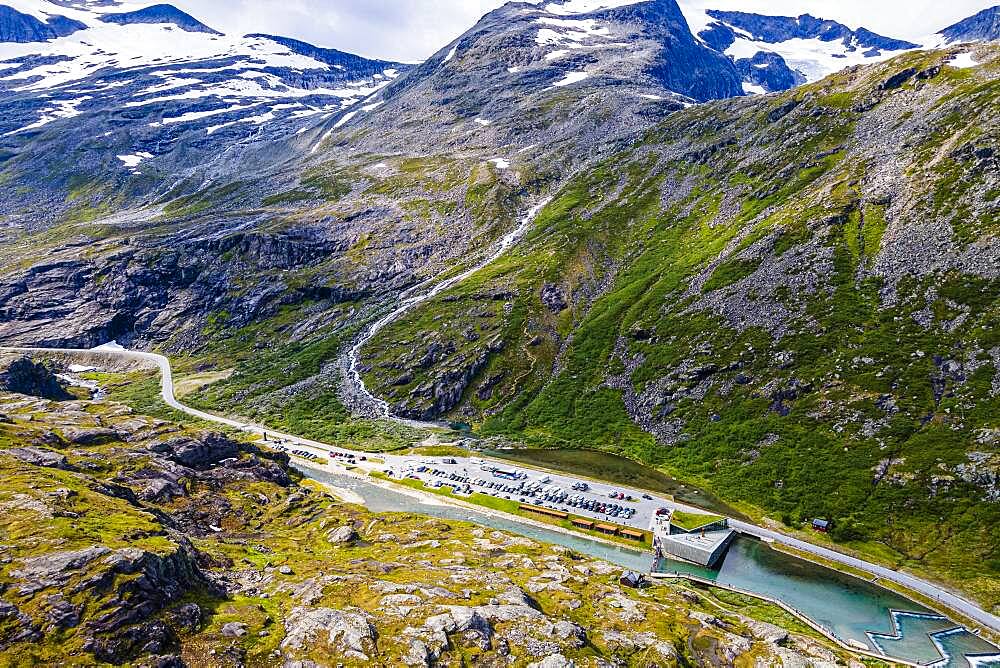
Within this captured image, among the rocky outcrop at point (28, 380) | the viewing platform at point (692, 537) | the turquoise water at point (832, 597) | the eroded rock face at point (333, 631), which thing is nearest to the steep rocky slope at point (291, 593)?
the eroded rock face at point (333, 631)

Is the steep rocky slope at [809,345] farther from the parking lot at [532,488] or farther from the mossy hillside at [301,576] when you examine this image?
the mossy hillside at [301,576]

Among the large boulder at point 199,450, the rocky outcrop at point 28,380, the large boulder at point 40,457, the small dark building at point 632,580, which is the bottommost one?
the rocky outcrop at point 28,380

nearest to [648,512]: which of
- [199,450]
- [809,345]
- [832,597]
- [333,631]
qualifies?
A: [832,597]

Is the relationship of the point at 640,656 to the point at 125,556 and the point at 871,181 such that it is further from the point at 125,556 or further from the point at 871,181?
the point at 871,181

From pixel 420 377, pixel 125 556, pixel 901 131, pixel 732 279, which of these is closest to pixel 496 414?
pixel 420 377

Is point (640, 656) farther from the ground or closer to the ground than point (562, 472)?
farther from the ground

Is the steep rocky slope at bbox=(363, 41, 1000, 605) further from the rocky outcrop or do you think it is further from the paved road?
the rocky outcrop
